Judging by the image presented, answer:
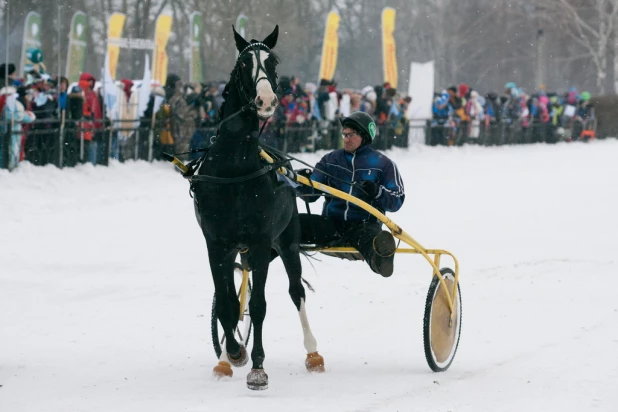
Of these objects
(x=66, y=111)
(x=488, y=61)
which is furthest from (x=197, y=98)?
(x=488, y=61)

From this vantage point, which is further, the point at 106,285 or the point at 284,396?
the point at 106,285

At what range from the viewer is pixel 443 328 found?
7809mm

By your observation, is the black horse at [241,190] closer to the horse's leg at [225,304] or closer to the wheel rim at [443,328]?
the horse's leg at [225,304]

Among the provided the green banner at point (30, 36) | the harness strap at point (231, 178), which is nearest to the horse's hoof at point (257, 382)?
the harness strap at point (231, 178)

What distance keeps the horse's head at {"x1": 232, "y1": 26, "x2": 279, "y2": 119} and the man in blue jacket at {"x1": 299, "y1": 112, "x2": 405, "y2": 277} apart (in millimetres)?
1190

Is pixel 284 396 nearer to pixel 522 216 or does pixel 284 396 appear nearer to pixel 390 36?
pixel 522 216

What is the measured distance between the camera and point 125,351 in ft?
26.4

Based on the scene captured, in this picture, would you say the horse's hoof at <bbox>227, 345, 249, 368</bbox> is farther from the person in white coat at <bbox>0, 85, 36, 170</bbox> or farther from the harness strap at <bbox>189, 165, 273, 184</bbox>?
the person in white coat at <bbox>0, 85, 36, 170</bbox>

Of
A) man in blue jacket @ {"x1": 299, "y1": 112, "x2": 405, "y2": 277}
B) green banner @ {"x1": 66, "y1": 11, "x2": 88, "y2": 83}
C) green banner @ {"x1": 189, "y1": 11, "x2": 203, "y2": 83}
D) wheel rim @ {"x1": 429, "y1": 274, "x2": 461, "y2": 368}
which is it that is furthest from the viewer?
green banner @ {"x1": 189, "y1": 11, "x2": 203, "y2": 83}

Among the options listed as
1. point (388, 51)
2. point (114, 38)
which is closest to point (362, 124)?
point (114, 38)

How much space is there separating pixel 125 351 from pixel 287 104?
51.8 feet

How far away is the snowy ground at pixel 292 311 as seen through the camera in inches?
266

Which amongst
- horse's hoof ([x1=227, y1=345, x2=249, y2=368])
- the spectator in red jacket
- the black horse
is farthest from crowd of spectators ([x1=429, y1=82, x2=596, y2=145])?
the black horse

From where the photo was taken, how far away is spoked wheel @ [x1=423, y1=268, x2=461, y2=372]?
7.49 m
